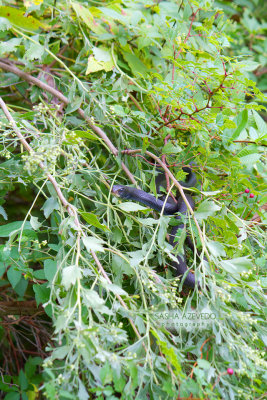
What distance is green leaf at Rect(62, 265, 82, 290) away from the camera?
3.29 feet

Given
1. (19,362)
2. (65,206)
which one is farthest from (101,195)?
(19,362)

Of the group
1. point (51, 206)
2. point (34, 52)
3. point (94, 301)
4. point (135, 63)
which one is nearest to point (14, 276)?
point (51, 206)

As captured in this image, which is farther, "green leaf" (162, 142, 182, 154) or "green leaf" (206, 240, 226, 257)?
"green leaf" (162, 142, 182, 154)

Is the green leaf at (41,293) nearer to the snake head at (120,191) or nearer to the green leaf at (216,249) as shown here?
the snake head at (120,191)

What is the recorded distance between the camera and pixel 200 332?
4.00ft

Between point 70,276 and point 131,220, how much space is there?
421 mm

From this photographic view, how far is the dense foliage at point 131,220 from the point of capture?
1044 mm

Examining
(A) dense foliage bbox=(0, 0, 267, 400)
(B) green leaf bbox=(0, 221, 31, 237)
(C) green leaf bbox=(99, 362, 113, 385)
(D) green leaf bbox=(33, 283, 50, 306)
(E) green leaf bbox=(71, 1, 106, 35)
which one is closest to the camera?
(C) green leaf bbox=(99, 362, 113, 385)

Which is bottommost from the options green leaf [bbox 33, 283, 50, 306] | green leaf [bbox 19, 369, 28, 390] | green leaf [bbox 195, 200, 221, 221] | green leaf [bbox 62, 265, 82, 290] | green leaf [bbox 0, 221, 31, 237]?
green leaf [bbox 19, 369, 28, 390]

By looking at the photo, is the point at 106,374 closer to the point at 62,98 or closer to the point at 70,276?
the point at 70,276

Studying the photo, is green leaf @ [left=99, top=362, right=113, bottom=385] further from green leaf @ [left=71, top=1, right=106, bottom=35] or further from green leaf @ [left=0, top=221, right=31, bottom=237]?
green leaf @ [left=71, top=1, right=106, bottom=35]

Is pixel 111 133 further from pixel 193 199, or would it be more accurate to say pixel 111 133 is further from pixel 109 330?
pixel 109 330

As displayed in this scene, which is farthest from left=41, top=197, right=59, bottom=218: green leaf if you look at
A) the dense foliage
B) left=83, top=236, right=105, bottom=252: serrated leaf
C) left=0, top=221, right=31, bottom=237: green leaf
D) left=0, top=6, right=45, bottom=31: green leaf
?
left=0, top=6, right=45, bottom=31: green leaf

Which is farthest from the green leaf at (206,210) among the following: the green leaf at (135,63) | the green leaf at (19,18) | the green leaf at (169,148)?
the green leaf at (19,18)
